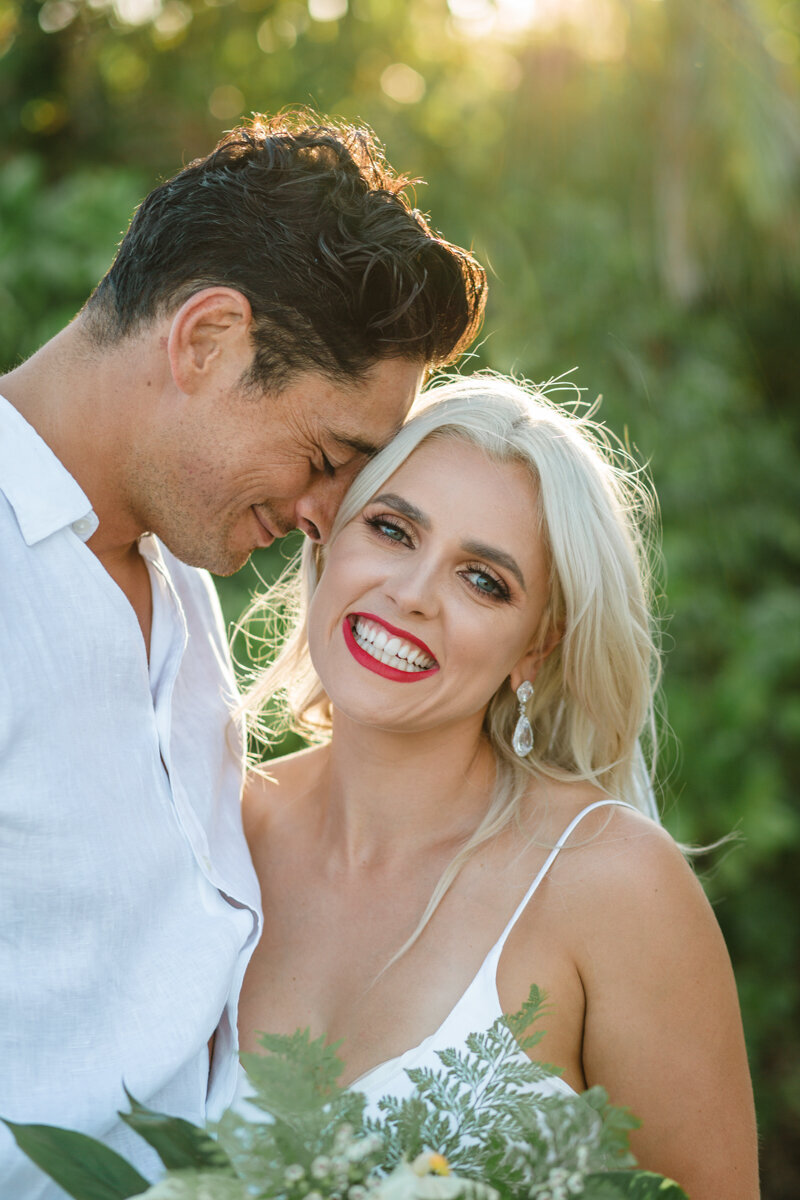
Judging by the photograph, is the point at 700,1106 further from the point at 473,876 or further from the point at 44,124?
the point at 44,124

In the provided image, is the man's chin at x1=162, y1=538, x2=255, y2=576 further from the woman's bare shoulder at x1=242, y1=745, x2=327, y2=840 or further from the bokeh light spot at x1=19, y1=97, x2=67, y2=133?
the bokeh light spot at x1=19, y1=97, x2=67, y2=133

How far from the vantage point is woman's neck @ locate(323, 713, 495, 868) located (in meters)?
2.70

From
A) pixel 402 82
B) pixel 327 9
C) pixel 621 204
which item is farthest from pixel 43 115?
pixel 621 204

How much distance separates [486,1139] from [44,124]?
6766 mm

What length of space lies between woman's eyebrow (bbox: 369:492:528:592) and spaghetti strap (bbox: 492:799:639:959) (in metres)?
0.52

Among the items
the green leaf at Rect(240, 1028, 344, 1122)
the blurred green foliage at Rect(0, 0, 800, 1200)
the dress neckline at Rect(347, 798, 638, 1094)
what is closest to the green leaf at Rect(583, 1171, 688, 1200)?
the green leaf at Rect(240, 1028, 344, 1122)

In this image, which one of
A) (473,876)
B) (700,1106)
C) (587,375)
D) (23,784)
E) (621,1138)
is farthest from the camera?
(587,375)

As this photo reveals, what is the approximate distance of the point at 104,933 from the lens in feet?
6.86

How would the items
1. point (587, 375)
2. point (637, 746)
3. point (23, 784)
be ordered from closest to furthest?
point (23, 784)
point (637, 746)
point (587, 375)

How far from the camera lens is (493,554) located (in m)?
2.54

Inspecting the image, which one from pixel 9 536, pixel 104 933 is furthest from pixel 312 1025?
pixel 9 536

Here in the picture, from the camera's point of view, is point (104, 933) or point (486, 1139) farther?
point (104, 933)

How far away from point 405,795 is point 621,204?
557 cm

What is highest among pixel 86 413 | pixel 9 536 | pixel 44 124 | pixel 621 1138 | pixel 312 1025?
pixel 44 124
